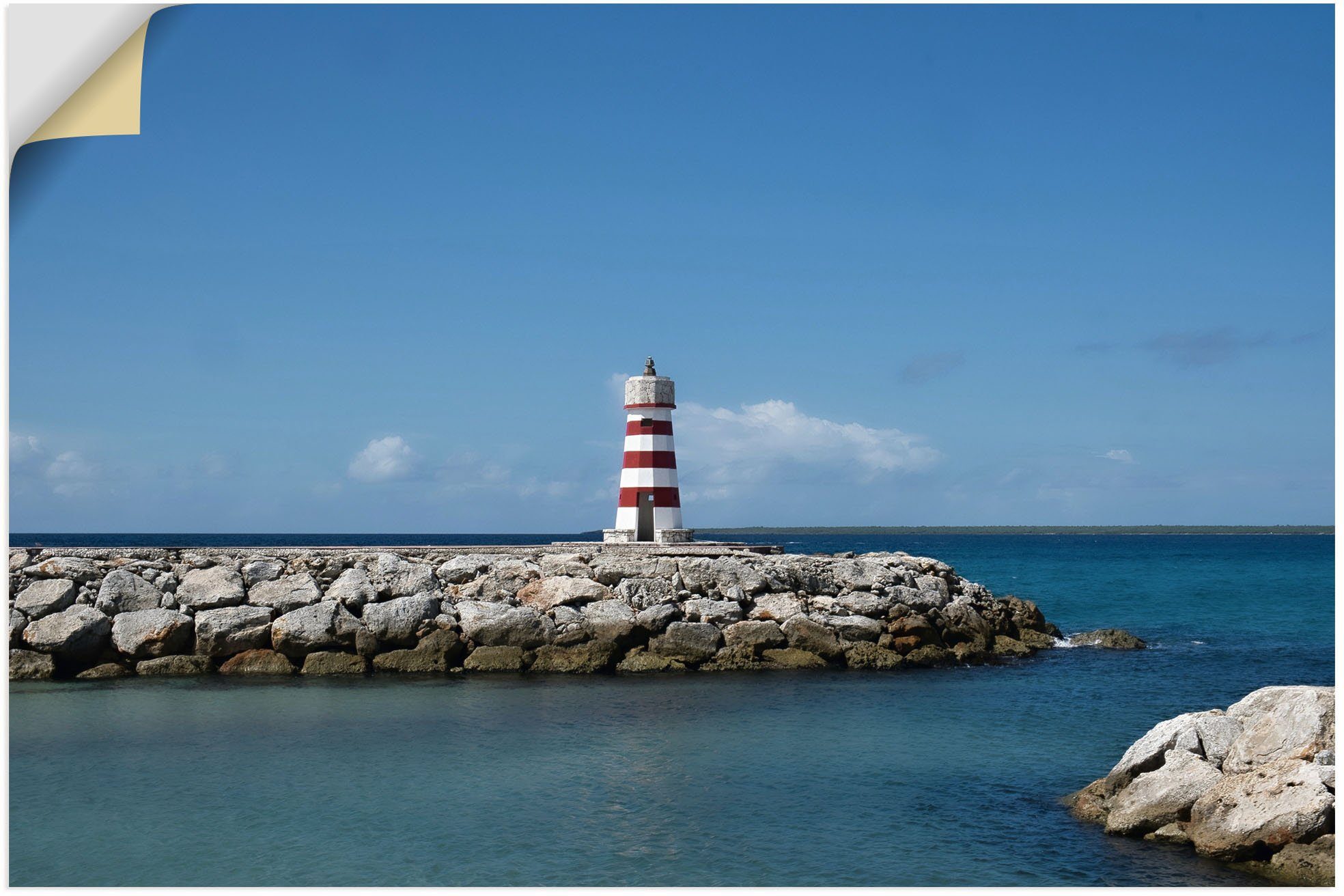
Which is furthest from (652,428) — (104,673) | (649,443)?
(104,673)

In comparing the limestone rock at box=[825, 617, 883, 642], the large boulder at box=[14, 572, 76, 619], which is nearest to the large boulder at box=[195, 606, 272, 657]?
the large boulder at box=[14, 572, 76, 619]

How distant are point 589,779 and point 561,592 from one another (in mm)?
5464

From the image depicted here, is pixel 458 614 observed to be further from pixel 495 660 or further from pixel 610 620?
pixel 610 620

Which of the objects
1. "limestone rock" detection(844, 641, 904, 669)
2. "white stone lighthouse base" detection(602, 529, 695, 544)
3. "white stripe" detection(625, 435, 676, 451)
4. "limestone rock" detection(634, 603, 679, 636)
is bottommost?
"limestone rock" detection(844, 641, 904, 669)

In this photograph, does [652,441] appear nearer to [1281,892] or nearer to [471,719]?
[471,719]

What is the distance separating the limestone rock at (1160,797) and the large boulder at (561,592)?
742cm

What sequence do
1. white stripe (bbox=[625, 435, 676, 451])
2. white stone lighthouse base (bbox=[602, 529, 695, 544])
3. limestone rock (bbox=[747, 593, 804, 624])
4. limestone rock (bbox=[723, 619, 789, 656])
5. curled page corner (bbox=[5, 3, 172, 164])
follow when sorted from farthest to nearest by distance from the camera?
white stripe (bbox=[625, 435, 676, 451]), white stone lighthouse base (bbox=[602, 529, 695, 544]), limestone rock (bbox=[747, 593, 804, 624]), limestone rock (bbox=[723, 619, 789, 656]), curled page corner (bbox=[5, 3, 172, 164])

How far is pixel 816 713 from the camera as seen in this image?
10.1m

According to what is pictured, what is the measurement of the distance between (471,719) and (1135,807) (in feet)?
18.6

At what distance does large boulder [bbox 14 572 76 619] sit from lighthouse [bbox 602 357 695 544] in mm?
7009

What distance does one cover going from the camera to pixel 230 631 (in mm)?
12172

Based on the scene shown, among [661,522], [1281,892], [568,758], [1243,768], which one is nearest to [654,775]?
[568,758]

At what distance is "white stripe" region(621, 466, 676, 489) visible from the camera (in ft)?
52.7

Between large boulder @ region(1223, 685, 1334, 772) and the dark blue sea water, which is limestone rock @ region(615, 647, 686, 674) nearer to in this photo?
the dark blue sea water
